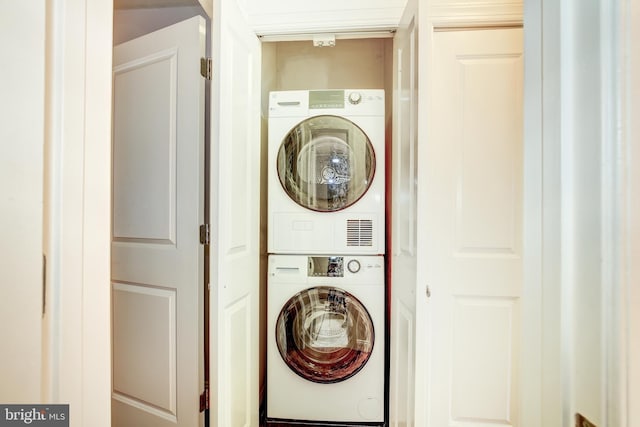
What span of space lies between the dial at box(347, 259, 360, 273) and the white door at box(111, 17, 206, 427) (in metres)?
0.81

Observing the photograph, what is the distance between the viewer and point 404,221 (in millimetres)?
1424

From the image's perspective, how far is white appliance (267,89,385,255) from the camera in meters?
1.74

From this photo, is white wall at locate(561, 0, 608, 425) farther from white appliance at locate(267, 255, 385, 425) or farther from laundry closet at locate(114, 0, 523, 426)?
white appliance at locate(267, 255, 385, 425)

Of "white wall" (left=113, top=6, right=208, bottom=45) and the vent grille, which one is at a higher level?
"white wall" (left=113, top=6, right=208, bottom=45)

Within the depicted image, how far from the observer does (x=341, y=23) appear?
1.53 meters

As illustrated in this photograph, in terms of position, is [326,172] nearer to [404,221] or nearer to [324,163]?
[324,163]

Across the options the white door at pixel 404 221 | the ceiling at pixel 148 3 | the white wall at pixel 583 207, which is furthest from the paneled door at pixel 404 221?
the ceiling at pixel 148 3

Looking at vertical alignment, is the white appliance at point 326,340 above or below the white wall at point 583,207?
below

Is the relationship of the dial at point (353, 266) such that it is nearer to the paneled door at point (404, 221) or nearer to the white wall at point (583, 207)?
the paneled door at point (404, 221)

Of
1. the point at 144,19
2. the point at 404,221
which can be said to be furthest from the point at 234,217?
the point at 144,19

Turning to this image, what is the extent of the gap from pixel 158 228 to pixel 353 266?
40.6 inches

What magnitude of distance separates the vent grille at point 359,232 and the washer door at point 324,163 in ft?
0.38

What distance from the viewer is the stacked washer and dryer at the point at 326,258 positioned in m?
1.72

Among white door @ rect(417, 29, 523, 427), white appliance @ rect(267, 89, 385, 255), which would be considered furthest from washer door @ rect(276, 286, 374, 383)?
white door @ rect(417, 29, 523, 427)
